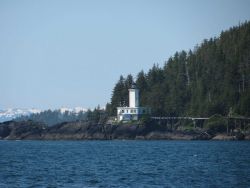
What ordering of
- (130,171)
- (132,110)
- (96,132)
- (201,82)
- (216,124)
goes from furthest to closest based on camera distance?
(201,82)
(132,110)
(96,132)
(216,124)
(130,171)

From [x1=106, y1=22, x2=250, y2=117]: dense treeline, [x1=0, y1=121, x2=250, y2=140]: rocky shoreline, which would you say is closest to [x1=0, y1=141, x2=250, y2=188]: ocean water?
[x1=0, y1=121, x2=250, y2=140]: rocky shoreline

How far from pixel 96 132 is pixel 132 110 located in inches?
375

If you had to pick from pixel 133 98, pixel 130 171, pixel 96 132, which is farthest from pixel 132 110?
pixel 130 171

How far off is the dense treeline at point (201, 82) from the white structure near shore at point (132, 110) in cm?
484

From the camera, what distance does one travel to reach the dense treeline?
15375 cm

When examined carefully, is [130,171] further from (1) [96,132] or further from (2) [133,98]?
(2) [133,98]

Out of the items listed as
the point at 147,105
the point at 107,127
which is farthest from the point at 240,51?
the point at 107,127

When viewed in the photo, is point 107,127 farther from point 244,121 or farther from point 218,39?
point 218,39

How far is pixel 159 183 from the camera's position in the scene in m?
57.2

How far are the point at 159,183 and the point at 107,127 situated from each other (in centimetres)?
9232

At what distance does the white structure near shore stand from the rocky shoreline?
5677mm

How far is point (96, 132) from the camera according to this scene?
5940 inches

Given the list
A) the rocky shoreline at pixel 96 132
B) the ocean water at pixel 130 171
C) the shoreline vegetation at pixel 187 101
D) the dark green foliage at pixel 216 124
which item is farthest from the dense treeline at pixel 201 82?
the ocean water at pixel 130 171

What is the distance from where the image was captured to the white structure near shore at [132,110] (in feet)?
507
